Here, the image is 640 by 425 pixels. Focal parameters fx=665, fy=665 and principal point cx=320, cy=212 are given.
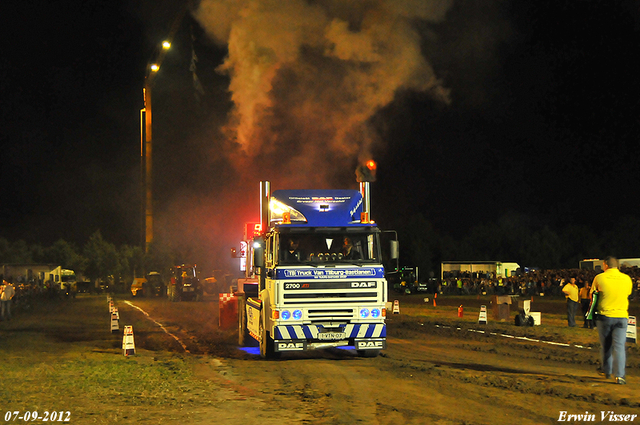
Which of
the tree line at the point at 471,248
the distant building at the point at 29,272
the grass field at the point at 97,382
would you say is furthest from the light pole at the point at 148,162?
the grass field at the point at 97,382

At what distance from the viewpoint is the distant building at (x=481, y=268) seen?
2628 inches

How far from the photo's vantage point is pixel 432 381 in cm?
1148

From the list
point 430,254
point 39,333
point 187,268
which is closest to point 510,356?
point 39,333

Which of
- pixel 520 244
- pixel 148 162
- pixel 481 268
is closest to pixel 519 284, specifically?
pixel 481 268

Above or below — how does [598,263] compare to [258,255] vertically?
below

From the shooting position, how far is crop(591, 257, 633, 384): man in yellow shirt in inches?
420

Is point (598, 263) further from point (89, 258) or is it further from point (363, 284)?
point (89, 258)

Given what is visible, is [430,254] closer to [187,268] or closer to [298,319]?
[187,268]

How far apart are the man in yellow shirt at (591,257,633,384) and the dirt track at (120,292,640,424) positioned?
36 centimetres

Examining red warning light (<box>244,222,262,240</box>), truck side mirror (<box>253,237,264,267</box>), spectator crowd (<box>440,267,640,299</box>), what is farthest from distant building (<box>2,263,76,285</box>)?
truck side mirror (<box>253,237,264,267</box>)

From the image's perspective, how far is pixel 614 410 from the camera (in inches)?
348

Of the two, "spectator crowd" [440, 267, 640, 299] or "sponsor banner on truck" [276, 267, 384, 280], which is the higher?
"sponsor banner on truck" [276, 267, 384, 280]
